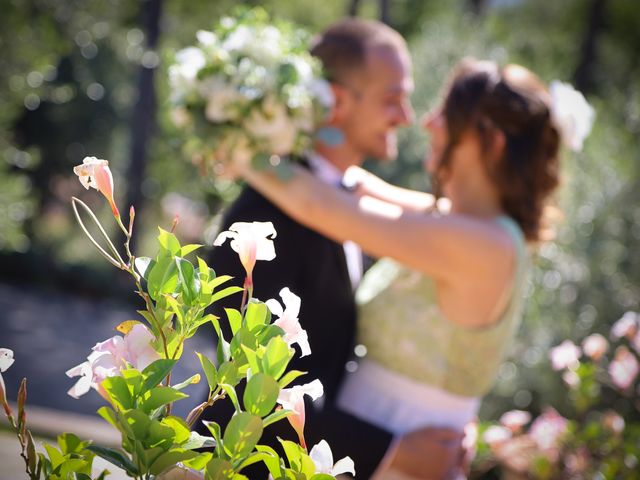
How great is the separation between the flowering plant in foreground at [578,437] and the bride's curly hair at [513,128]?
53 cm

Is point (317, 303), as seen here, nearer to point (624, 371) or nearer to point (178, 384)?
point (624, 371)

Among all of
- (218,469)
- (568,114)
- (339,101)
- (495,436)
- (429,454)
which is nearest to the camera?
(218,469)

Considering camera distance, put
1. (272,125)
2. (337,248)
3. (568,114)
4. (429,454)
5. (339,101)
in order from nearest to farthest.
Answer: (429,454) → (272,125) → (337,248) → (568,114) → (339,101)

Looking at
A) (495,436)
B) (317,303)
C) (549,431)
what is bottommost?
(495,436)

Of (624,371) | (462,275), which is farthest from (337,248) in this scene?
(624,371)

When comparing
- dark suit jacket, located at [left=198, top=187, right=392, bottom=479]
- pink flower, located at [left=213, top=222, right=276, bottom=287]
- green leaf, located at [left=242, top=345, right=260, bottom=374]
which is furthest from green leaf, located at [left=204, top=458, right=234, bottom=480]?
dark suit jacket, located at [left=198, top=187, right=392, bottom=479]

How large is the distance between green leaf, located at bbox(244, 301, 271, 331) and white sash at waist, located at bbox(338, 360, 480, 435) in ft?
6.34

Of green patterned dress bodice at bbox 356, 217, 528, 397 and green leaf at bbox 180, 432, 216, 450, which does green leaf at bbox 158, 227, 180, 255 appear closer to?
green leaf at bbox 180, 432, 216, 450

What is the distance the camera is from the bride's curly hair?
289cm

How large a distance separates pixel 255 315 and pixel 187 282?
3.4 inches

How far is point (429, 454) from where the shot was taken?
2586 mm

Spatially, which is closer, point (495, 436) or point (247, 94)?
point (247, 94)

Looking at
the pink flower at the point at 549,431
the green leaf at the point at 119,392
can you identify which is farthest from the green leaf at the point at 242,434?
the pink flower at the point at 549,431

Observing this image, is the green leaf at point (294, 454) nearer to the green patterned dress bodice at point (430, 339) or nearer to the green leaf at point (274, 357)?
the green leaf at point (274, 357)
